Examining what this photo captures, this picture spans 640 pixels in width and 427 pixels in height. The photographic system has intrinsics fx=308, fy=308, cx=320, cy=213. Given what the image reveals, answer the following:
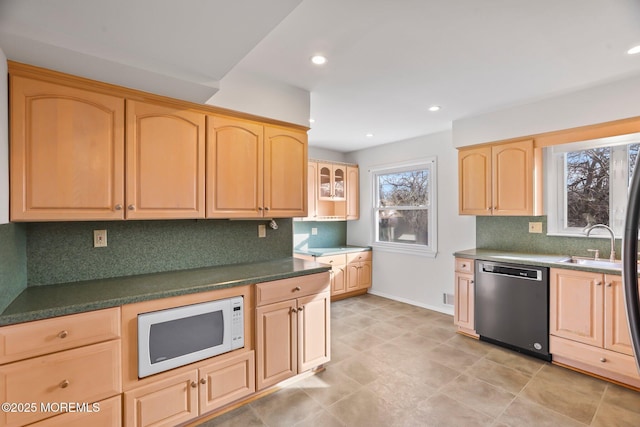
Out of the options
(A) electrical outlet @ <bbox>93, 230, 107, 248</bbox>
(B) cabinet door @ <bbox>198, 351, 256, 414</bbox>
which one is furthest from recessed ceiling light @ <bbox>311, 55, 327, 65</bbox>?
(B) cabinet door @ <bbox>198, 351, 256, 414</bbox>

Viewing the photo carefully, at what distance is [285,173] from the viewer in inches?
105

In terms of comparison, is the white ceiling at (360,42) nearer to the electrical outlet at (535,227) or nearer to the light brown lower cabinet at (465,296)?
the electrical outlet at (535,227)

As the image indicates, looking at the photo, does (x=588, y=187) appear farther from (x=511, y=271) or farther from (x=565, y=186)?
(x=511, y=271)

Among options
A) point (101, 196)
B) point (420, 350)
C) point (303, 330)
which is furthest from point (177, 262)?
point (420, 350)

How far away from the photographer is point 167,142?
2.09 meters

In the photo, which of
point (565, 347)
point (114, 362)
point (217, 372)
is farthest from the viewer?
point (565, 347)

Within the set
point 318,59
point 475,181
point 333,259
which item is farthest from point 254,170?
point 475,181

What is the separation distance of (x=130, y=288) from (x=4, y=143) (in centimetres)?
96

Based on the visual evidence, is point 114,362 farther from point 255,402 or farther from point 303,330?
point 303,330

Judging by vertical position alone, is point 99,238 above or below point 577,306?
above

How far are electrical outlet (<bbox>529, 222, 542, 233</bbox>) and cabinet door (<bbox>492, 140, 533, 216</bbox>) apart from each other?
0.32 m

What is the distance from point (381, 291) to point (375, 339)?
1.72m

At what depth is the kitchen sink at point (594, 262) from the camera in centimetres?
254

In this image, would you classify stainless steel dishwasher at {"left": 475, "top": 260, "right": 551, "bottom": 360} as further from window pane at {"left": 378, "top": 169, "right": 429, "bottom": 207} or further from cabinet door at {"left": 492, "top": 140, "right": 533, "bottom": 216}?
window pane at {"left": 378, "top": 169, "right": 429, "bottom": 207}
